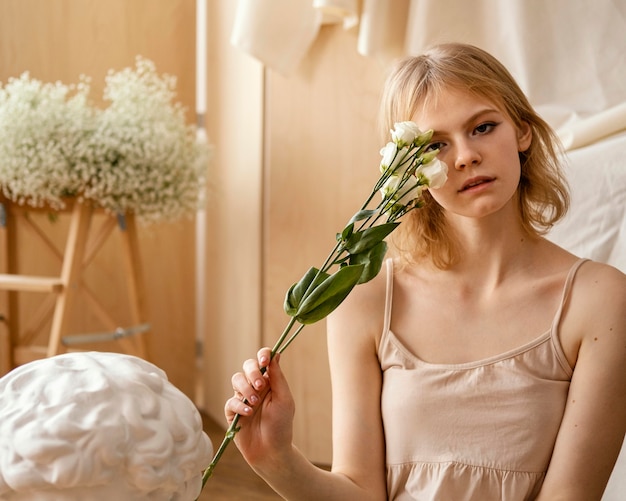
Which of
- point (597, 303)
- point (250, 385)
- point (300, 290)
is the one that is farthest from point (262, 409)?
point (597, 303)

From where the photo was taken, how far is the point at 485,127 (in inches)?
49.3

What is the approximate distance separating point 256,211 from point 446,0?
0.96 metres

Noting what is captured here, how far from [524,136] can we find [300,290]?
24.8 inches

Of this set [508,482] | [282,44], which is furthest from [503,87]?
[282,44]

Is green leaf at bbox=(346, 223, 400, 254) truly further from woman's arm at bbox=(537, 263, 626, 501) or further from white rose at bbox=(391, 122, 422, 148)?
woman's arm at bbox=(537, 263, 626, 501)

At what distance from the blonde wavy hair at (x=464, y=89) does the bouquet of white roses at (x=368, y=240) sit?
1.32 ft

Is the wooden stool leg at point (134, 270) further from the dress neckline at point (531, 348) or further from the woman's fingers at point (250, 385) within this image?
the woman's fingers at point (250, 385)

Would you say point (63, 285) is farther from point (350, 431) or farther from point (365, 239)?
point (365, 239)

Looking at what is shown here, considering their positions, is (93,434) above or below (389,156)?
below

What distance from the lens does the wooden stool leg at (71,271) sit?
2.47m

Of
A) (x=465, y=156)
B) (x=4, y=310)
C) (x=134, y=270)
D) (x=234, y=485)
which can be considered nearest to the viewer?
(x=465, y=156)

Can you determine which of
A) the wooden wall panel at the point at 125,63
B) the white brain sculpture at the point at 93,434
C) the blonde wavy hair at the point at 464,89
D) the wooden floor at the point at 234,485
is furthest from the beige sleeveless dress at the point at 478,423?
the wooden wall panel at the point at 125,63

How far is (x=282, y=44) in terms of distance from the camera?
257 cm

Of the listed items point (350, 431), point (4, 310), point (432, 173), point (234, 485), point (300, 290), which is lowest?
point (234, 485)
